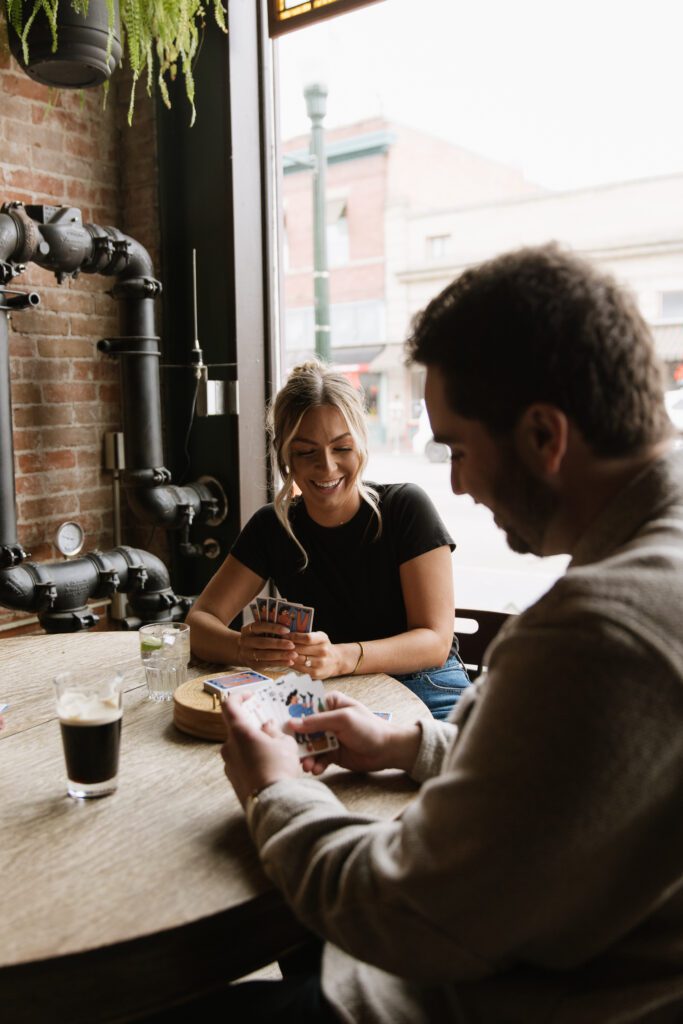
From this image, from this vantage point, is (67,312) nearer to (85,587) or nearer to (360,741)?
(85,587)

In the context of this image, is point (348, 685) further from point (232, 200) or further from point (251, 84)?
point (251, 84)

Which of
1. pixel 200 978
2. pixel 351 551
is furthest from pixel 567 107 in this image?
pixel 200 978

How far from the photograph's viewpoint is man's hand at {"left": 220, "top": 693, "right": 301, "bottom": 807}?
42.9 inches

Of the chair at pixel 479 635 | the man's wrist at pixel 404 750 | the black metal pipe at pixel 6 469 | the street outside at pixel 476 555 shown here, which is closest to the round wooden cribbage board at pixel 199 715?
the man's wrist at pixel 404 750

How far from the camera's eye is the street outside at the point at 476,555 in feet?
10.4

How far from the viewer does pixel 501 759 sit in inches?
30.5

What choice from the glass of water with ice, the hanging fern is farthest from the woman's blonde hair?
the hanging fern

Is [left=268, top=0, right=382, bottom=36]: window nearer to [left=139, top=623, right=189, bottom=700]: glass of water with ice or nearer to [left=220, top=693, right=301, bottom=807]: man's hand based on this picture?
[left=139, top=623, right=189, bottom=700]: glass of water with ice

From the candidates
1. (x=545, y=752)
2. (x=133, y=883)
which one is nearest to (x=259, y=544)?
(x=133, y=883)

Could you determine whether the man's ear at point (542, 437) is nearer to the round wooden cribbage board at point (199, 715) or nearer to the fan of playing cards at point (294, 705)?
the fan of playing cards at point (294, 705)

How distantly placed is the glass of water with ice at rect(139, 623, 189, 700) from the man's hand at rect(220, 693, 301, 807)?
491mm

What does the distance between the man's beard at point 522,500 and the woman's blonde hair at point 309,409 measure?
1.14 meters

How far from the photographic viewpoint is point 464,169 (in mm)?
2953

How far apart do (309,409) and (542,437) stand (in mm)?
1262
